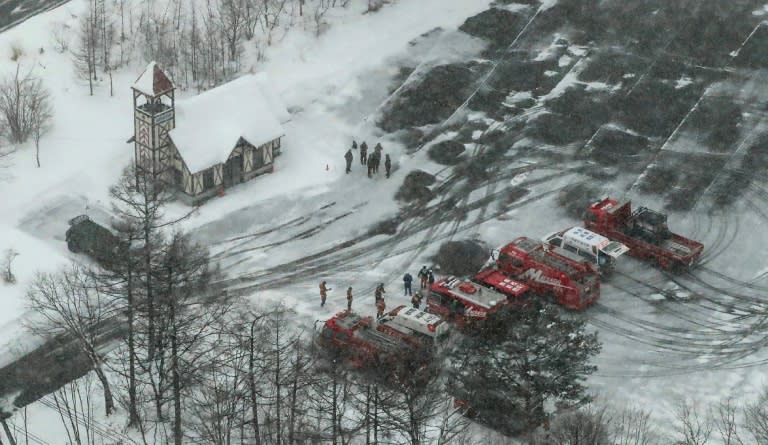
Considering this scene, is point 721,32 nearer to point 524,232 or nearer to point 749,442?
point 524,232

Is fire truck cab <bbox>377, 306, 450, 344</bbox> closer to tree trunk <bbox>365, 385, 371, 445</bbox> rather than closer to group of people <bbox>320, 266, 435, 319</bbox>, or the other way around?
group of people <bbox>320, 266, 435, 319</bbox>

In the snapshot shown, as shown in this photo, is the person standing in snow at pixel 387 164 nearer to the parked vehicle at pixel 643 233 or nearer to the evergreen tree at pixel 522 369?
the parked vehicle at pixel 643 233

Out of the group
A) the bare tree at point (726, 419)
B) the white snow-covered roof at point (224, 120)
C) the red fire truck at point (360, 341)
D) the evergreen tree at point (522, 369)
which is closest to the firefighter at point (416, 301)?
the red fire truck at point (360, 341)

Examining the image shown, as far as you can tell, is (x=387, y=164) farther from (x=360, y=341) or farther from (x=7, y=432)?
(x=7, y=432)

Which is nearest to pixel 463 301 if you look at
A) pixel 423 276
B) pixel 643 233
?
pixel 423 276

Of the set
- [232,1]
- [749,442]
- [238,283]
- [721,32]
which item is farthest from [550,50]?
[749,442]

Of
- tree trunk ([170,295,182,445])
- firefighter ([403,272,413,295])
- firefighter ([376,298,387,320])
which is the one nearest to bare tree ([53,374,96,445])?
tree trunk ([170,295,182,445])

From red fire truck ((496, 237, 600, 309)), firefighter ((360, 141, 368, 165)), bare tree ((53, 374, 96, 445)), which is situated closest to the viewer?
bare tree ((53, 374, 96, 445))
